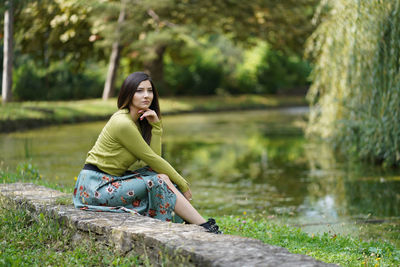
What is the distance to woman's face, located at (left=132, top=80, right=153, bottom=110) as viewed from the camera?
4.88m

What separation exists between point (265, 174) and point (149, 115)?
6029mm

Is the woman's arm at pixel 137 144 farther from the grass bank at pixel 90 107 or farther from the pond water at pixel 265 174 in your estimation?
the grass bank at pixel 90 107

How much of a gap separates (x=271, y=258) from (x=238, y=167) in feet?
27.7

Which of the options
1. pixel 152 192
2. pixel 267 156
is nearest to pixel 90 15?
pixel 267 156

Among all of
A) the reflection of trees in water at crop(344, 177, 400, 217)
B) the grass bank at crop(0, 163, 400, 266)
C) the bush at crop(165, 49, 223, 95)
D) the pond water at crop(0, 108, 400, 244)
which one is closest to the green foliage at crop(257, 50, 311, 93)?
the bush at crop(165, 49, 223, 95)

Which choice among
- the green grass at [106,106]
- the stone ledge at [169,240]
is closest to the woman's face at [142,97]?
Result: the stone ledge at [169,240]

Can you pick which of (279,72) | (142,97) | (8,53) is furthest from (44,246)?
(279,72)

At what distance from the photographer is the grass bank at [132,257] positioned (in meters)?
4.07

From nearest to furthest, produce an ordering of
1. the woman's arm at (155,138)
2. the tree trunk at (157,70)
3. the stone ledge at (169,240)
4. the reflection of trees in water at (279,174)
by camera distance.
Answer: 1. the stone ledge at (169,240)
2. the woman's arm at (155,138)
3. the reflection of trees in water at (279,174)
4. the tree trunk at (157,70)

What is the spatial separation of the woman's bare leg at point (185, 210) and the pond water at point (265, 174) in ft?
6.25

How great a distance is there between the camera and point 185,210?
4.56m

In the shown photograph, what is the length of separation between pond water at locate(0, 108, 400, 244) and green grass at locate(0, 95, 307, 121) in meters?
1.32

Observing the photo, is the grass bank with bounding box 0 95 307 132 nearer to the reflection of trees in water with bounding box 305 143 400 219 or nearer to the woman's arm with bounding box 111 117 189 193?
the reflection of trees in water with bounding box 305 143 400 219

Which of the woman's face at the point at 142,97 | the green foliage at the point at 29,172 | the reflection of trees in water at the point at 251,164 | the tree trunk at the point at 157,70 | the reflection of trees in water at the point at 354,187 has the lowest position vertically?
the reflection of trees in water at the point at 251,164
